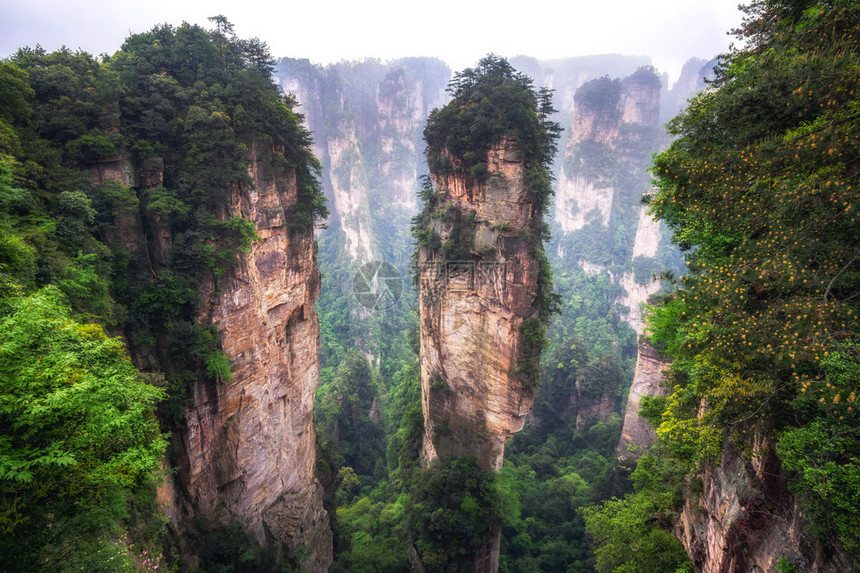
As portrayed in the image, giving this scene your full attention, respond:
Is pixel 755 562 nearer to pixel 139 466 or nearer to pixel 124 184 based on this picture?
pixel 139 466

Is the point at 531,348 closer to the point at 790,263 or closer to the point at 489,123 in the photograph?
the point at 489,123

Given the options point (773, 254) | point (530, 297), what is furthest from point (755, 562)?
point (530, 297)

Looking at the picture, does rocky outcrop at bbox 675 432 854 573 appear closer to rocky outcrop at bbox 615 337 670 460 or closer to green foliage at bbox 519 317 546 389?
green foliage at bbox 519 317 546 389

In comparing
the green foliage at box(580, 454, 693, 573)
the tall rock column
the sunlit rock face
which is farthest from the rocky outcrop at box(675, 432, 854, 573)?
the sunlit rock face

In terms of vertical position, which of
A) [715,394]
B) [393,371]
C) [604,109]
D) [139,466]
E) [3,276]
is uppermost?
[604,109]

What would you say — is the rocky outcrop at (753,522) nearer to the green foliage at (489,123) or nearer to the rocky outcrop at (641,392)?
the green foliage at (489,123)

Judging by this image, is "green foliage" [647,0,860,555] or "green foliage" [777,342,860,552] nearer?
"green foliage" [777,342,860,552]
